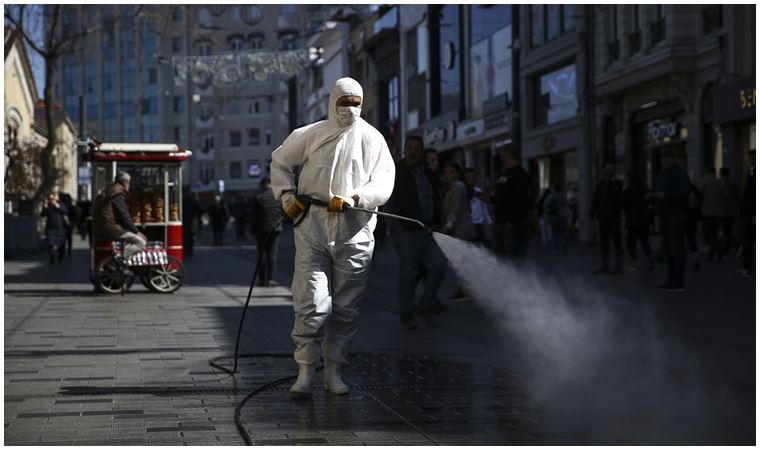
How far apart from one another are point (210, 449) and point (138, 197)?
1307 cm

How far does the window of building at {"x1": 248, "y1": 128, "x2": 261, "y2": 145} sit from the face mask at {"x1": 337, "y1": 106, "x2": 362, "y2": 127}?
99.8 metres

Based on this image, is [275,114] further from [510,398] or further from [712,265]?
[510,398]

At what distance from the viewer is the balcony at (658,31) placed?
28.3 metres

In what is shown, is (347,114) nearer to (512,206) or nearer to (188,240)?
(512,206)

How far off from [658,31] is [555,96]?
7774 mm

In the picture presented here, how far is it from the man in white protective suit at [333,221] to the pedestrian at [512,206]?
6.37m

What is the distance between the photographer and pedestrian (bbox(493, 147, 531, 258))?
44.8ft

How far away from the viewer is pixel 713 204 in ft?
68.7

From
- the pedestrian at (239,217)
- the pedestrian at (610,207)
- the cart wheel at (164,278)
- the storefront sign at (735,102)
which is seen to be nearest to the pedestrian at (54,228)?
the cart wheel at (164,278)

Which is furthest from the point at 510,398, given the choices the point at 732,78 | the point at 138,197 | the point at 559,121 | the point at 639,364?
the point at 559,121

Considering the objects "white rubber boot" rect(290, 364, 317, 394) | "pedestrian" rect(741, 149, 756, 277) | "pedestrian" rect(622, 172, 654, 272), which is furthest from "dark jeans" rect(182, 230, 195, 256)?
"white rubber boot" rect(290, 364, 317, 394)

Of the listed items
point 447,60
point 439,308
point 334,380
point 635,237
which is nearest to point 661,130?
point 635,237

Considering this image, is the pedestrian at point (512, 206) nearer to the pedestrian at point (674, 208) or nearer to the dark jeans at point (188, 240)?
the pedestrian at point (674, 208)

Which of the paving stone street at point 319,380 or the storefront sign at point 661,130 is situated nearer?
the paving stone street at point 319,380
